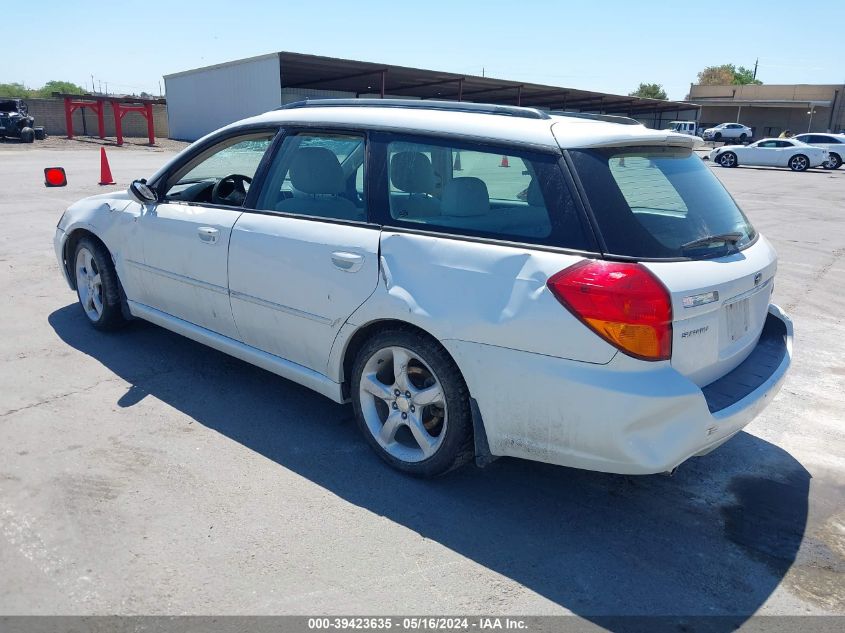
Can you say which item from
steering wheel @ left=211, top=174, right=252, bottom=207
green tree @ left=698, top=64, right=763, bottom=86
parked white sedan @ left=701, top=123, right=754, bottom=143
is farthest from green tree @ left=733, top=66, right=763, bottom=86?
steering wheel @ left=211, top=174, right=252, bottom=207

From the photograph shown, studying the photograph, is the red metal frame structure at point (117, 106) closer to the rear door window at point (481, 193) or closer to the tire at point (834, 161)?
the tire at point (834, 161)

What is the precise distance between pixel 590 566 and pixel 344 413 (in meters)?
1.82

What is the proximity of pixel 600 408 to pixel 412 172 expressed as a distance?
1519 millimetres

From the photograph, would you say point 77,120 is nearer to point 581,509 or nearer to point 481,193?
point 481,193

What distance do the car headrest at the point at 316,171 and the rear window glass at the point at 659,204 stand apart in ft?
4.61

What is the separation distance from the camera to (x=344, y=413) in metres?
4.07

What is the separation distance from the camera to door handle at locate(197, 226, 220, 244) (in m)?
4.01

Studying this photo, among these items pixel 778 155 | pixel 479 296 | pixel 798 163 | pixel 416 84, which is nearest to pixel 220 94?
pixel 416 84

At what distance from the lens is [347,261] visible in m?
3.34

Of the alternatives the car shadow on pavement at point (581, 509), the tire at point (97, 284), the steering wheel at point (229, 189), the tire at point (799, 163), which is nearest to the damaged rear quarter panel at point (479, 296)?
the car shadow on pavement at point (581, 509)

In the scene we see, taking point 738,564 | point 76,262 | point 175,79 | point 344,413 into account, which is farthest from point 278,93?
point 738,564

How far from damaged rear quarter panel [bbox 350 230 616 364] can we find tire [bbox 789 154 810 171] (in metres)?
32.7

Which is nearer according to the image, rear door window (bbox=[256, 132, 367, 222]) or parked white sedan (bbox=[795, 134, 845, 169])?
rear door window (bbox=[256, 132, 367, 222])

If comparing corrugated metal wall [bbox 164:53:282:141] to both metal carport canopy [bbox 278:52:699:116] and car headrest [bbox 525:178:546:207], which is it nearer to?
metal carport canopy [bbox 278:52:699:116]
